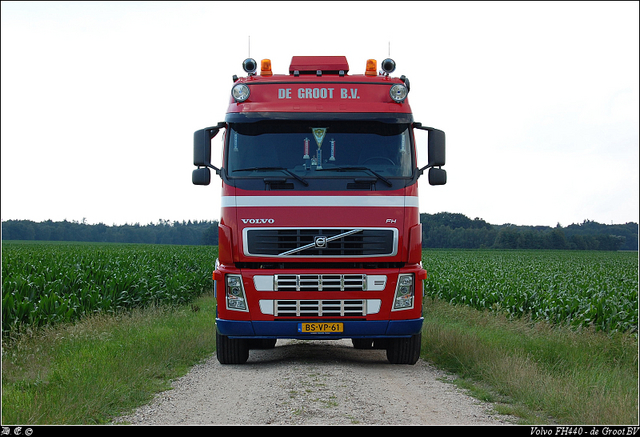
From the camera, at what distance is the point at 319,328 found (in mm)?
8734

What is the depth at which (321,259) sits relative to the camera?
28.4ft

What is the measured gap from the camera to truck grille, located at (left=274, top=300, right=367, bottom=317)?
876 cm

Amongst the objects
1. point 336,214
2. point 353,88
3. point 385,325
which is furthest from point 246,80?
point 385,325

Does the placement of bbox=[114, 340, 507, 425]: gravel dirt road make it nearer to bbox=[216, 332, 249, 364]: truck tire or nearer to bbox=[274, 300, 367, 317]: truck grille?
bbox=[216, 332, 249, 364]: truck tire

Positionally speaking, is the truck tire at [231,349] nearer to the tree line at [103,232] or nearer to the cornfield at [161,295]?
the cornfield at [161,295]

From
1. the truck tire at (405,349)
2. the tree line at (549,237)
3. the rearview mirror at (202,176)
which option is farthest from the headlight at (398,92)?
the tree line at (549,237)

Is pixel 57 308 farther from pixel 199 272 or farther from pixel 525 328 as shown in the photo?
pixel 199 272

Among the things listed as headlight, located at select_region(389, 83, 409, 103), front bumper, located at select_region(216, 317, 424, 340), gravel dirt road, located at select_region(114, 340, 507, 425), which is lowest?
gravel dirt road, located at select_region(114, 340, 507, 425)

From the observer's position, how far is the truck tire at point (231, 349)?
373 inches

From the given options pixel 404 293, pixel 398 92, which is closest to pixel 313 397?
pixel 404 293

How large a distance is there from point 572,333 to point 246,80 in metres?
7.48

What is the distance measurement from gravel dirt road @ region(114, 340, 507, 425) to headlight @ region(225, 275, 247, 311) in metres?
0.93

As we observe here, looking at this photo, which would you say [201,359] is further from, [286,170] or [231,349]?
[286,170]

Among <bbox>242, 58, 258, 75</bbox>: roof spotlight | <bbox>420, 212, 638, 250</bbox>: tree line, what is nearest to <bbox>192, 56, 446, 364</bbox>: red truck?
<bbox>242, 58, 258, 75</bbox>: roof spotlight
